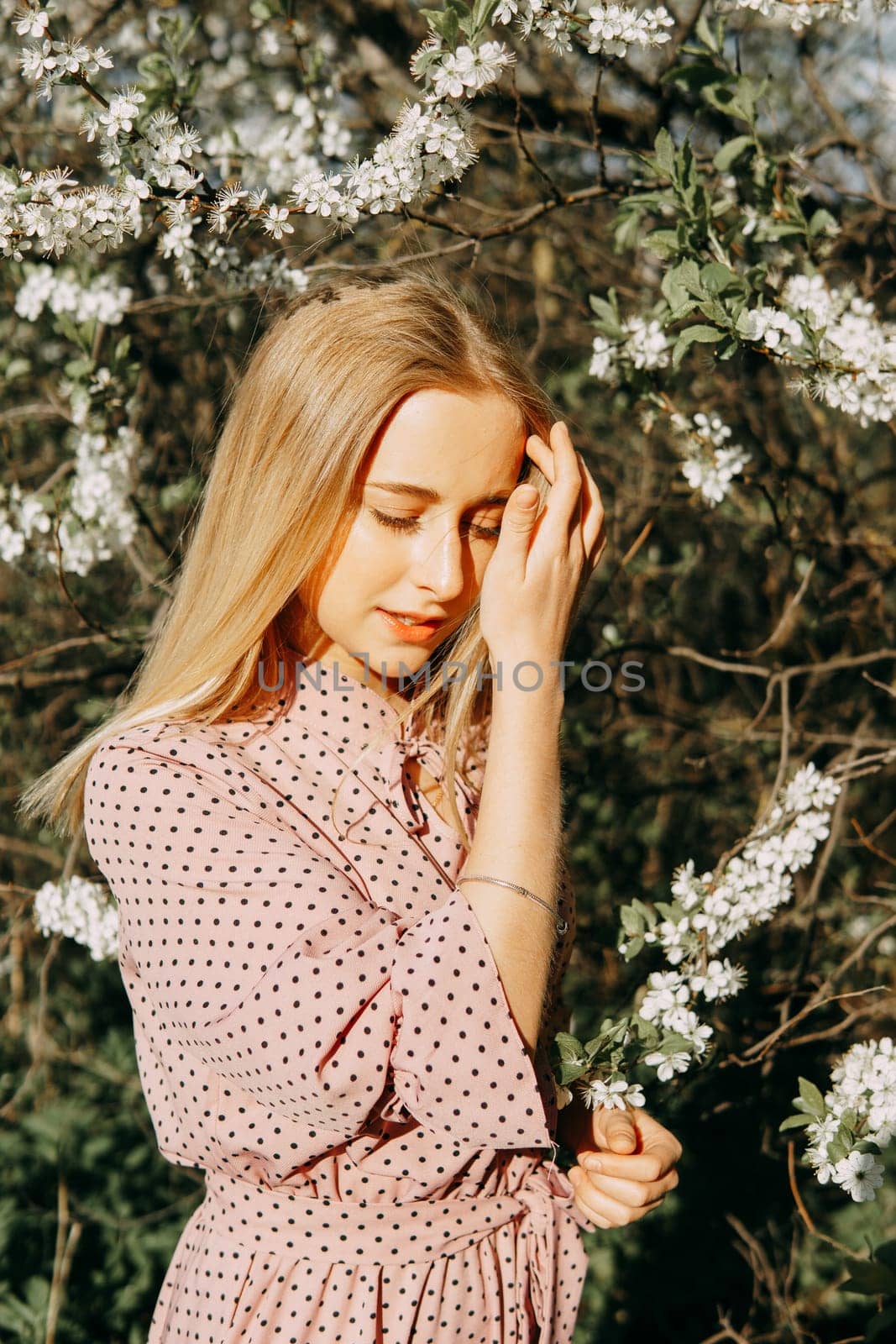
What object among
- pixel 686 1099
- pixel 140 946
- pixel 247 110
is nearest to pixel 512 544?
pixel 140 946

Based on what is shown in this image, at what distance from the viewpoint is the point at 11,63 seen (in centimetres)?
256

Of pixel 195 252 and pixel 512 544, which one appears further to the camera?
pixel 195 252

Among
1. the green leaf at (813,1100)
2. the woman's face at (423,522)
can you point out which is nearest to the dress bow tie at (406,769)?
the woman's face at (423,522)

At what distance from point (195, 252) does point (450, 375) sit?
0.82 m

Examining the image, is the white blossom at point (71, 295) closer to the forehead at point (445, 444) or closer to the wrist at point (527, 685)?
the forehead at point (445, 444)

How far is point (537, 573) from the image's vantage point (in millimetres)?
1188

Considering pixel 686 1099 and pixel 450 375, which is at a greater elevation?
pixel 450 375

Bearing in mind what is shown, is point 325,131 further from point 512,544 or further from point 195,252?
point 512,544

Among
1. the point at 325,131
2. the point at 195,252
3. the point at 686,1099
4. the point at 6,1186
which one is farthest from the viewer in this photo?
the point at 6,1186

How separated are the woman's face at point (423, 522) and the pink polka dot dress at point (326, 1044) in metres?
0.13

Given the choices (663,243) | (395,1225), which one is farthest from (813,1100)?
(663,243)

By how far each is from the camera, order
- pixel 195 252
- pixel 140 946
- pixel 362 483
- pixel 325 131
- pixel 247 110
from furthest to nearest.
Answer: pixel 247 110, pixel 325 131, pixel 195 252, pixel 362 483, pixel 140 946

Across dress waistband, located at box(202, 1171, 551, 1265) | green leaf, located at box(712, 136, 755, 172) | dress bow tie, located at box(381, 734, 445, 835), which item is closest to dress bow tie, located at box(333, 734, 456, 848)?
dress bow tie, located at box(381, 734, 445, 835)

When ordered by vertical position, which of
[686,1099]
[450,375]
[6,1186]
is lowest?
[6,1186]
